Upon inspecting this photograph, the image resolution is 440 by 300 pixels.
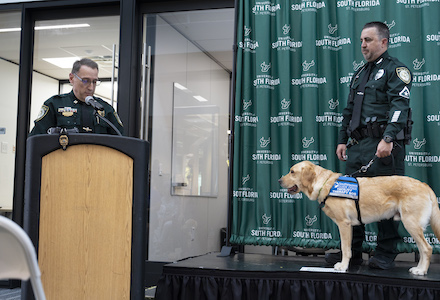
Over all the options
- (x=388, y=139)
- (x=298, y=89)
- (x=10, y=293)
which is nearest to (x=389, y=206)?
(x=388, y=139)

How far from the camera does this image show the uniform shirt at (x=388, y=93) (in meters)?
3.31

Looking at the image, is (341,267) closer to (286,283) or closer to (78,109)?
(286,283)

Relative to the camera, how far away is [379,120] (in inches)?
138

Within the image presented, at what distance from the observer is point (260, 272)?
3236 millimetres

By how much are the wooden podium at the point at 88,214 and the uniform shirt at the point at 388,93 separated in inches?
68.4

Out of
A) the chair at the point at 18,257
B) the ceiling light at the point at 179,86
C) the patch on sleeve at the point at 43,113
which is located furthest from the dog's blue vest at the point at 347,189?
the ceiling light at the point at 179,86

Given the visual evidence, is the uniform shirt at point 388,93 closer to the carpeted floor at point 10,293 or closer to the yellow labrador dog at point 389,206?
the yellow labrador dog at point 389,206

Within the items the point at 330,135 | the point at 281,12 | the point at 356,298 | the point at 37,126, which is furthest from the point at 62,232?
the point at 281,12

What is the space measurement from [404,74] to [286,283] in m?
1.64

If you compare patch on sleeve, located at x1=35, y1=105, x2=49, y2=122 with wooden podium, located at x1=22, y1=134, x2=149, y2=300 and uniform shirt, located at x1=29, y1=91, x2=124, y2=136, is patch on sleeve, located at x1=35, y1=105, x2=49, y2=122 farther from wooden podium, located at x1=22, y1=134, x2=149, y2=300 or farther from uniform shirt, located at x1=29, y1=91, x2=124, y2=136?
wooden podium, located at x1=22, y1=134, x2=149, y2=300

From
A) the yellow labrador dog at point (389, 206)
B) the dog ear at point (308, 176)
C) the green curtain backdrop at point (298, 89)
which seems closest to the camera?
the yellow labrador dog at point (389, 206)

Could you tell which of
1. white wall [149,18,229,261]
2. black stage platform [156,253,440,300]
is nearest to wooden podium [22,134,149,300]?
black stage platform [156,253,440,300]

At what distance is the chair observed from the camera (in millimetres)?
1402

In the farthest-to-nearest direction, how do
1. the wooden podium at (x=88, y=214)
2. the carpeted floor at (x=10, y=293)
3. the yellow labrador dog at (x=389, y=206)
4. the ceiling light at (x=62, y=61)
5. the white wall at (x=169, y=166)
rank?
1. the ceiling light at (x=62, y=61)
2. the white wall at (x=169, y=166)
3. the carpeted floor at (x=10, y=293)
4. the yellow labrador dog at (x=389, y=206)
5. the wooden podium at (x=88, y=214)
